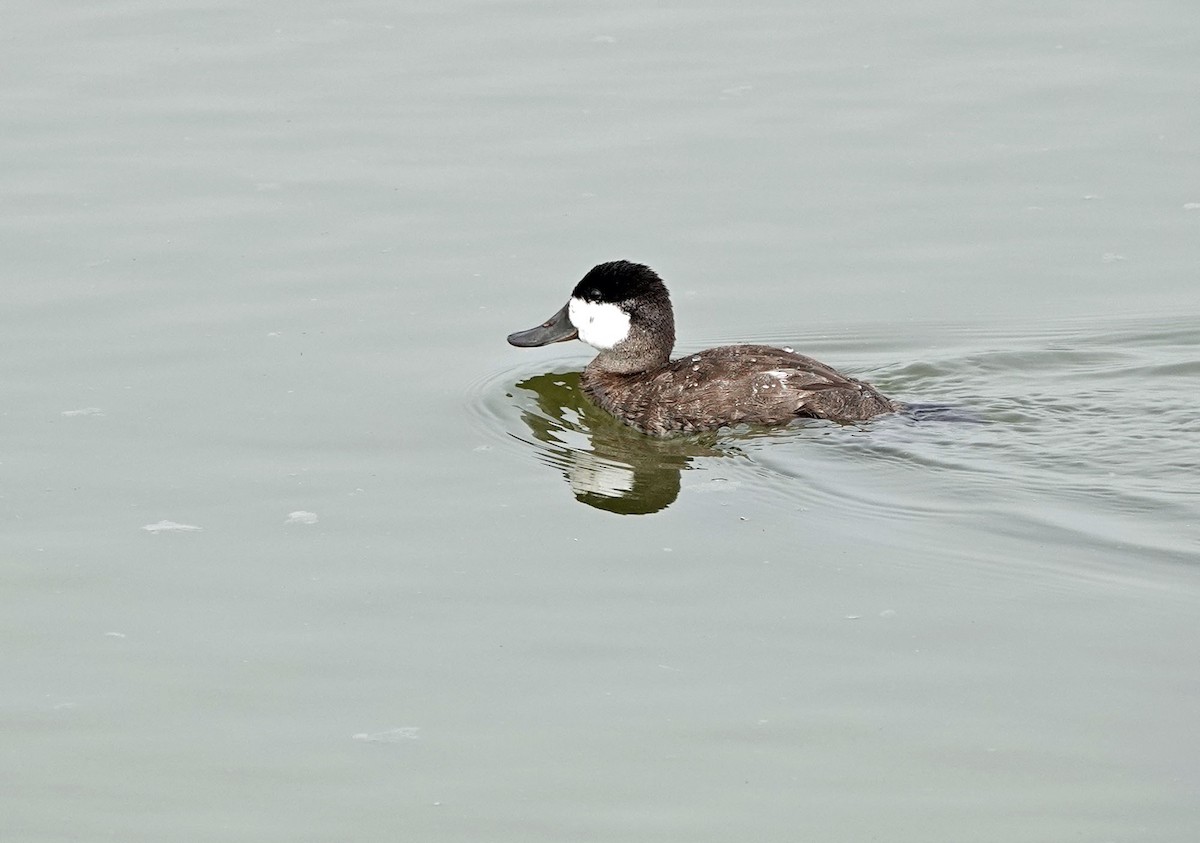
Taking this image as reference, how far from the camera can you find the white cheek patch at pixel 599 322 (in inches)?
396

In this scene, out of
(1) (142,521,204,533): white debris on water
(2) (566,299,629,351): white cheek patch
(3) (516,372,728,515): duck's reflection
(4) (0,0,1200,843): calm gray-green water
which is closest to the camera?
(4) (0,0,1200,843): calm gray-green water

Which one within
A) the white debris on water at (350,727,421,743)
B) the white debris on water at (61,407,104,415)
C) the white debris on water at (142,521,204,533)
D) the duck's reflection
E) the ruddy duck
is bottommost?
the white debris on water at (350,727,421,743)

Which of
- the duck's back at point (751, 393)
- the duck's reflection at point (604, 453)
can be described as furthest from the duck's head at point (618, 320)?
the duck's back at point (751, 393)

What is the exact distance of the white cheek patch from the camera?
10.1 metres

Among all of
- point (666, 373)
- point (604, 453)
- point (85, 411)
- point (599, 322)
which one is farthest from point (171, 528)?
point (599, 322)

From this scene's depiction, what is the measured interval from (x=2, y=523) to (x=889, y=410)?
4456 millimetres

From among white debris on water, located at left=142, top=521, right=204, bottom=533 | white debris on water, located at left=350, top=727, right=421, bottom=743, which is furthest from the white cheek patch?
white debris on water, located at left=350, top=727, right=421, bottom=743

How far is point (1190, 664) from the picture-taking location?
649cm

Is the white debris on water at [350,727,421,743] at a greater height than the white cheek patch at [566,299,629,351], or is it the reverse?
the white cheek patch at [566,299,629,351]

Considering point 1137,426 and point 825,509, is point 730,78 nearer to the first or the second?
point 1137,426

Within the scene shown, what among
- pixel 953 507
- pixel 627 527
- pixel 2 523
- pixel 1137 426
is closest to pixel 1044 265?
pixel 1137 426

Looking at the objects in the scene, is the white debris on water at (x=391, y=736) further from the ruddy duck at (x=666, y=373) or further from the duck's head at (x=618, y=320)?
the duck's head at (x=618, y=320)

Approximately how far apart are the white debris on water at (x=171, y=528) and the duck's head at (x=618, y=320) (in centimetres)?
266

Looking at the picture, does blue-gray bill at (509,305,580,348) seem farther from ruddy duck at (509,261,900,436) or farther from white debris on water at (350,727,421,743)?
white debris on water at (350,727,421,743)
